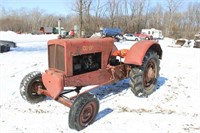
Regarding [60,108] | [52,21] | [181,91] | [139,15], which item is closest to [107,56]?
[60,108]

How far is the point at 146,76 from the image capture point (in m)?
6.62

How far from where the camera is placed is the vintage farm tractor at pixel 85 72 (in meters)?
4.78

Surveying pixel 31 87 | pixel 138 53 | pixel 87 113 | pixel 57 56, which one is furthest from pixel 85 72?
pixel 138 53

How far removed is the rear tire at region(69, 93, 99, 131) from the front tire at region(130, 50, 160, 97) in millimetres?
1565

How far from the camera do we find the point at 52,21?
345 ft

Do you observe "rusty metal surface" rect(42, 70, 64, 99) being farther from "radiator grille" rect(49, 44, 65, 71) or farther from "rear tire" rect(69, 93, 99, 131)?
"rear tire" rect(69, 93, 99, 131)

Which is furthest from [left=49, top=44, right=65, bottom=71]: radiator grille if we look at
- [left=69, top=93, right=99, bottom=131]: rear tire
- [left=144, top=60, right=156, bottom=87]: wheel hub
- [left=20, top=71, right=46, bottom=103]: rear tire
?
[left=144, top=60, right=156, bottom=87]: wheel hub

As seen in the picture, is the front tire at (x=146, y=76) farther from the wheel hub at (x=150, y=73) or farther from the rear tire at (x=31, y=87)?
the rear tire at (x=31, y=87)

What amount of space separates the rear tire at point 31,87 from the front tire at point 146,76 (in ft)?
7.45

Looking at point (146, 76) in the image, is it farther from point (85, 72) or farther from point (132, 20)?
point (132, 20)

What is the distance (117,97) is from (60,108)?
5.33 feet

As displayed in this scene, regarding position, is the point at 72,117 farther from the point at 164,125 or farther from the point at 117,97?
the point at 117,97

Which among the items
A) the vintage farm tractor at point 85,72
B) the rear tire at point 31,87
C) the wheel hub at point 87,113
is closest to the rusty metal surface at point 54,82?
the vintage farm tractor at point 85,72

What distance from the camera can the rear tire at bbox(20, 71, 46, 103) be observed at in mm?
5723
